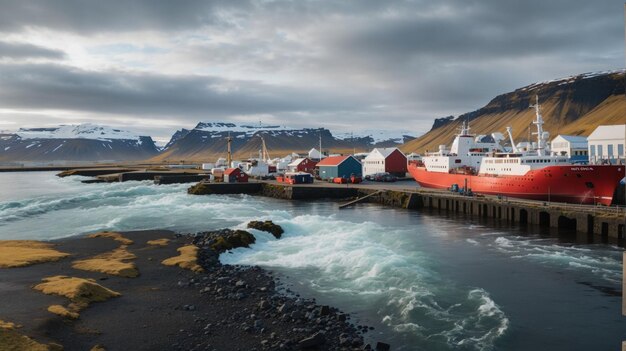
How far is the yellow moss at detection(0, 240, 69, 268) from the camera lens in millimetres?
27081

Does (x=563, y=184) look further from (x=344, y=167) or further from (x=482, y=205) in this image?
(x=344, y=167)

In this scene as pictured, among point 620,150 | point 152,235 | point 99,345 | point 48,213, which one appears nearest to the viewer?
point 99,345

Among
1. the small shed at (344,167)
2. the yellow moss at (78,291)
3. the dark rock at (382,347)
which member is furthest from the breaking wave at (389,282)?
the small shed at (344,167)

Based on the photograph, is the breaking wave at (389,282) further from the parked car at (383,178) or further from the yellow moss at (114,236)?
the parked car at (383,178)

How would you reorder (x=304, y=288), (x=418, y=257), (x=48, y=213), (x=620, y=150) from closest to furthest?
(x=304, y=288), (x=418, y=257), (x=48, y=213), (x=620, y=150)

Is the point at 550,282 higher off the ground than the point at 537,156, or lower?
lower

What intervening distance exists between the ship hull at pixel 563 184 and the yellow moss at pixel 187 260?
38.3m

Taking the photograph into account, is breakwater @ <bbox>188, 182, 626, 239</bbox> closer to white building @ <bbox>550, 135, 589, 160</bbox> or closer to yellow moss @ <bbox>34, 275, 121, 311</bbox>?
yellow moss @ <bbox>34, 275, 121, 311</bbox>

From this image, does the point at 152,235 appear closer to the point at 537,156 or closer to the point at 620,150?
the point at 537,156

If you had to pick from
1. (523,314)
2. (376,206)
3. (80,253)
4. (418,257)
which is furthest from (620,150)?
(80,253)

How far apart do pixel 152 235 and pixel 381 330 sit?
26.5 m

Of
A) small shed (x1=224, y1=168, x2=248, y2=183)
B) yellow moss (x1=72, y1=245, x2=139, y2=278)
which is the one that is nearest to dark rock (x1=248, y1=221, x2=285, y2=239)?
yellow moss (x1=72, y1=245, x2=139, y2=278)

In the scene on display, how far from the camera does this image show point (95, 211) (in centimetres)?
5662

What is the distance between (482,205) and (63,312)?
42142mm
